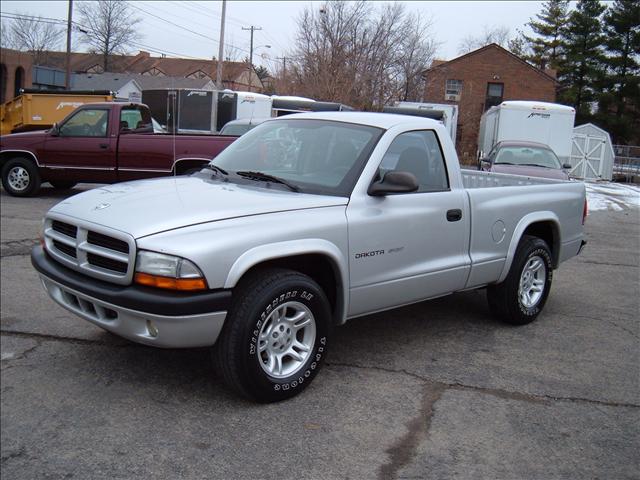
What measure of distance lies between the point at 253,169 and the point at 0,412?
7.44 ft

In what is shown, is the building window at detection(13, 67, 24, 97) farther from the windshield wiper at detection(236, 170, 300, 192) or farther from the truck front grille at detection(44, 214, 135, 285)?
the truck front grille at detection(44, 214, 135, 285)

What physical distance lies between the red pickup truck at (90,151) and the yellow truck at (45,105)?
18.5 feet

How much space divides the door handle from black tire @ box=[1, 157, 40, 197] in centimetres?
971

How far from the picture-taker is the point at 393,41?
34.5 m

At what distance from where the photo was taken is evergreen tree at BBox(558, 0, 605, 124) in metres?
47.4

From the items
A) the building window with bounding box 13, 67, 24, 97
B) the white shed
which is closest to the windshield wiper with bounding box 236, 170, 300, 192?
the white shed

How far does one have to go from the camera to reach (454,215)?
481cm

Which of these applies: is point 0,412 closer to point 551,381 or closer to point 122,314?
point 122,314

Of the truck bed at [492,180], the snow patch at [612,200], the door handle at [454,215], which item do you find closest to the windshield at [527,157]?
the snow patch at [612,200]

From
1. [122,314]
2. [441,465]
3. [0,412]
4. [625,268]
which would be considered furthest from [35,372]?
[625,268]

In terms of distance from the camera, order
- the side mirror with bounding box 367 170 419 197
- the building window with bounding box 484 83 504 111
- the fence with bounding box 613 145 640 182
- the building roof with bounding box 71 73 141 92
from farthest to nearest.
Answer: the building roof with bounding box 71 73 141 92, the building window with bounding box 484 83 504 111, the fence with bounding box 613 145 640 182, the side mirror with bounding box 367 170 419 197

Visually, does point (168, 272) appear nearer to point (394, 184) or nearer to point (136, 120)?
point (394, 184)

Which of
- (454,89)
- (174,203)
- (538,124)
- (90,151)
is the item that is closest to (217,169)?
(174,203)

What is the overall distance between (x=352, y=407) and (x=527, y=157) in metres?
11.5
